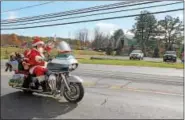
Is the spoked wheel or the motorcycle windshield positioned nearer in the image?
the spoked wheel

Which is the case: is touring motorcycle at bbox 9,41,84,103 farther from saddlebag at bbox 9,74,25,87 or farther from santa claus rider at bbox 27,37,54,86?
saddlebag at bbox 9,74,25,87

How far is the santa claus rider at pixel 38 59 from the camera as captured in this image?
6.43m

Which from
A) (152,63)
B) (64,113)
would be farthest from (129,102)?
(152,63)

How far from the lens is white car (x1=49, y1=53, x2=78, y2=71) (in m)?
6.02

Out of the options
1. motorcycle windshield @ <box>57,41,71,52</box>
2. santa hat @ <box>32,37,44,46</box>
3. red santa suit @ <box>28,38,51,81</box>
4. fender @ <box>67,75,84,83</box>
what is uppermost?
santa hat @ <box>32,37,44,46</box>

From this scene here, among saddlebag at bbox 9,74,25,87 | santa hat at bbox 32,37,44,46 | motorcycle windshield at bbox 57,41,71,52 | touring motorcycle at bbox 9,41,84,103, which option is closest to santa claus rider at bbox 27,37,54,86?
santa hat at bbox 32,37,44,46

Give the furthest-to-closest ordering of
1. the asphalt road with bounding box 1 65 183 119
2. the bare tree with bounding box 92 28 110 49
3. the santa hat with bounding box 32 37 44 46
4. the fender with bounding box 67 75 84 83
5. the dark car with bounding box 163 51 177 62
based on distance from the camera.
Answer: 1. the dark car with bounding box 163 51 177 62
2. the bare tree with bounding box 92 28 110 49
3. the santa hat with bounding box 32 37 44 46
4. the fender with bounding box 67 75 84 83
5. the asphalt road with bounding box 1 65 183 119

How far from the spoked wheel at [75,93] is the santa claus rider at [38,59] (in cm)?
73

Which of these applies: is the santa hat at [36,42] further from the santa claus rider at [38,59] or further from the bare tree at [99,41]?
the bare tree at [99,41]

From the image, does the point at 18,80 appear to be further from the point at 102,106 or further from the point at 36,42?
the point at 102,106

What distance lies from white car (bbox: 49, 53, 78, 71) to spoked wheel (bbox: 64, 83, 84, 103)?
1.27 feet

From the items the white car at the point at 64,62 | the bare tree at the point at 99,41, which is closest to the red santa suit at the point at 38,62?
the white car at the point at 64,62

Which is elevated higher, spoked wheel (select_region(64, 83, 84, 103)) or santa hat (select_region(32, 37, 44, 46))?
santa hat (select_region(32, 37, 44, 46))

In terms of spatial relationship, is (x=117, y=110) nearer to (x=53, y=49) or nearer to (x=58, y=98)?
(x=58, y=98)
